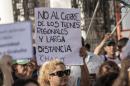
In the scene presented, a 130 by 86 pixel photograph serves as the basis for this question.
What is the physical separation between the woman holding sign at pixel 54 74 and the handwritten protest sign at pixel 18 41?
2.12 feet

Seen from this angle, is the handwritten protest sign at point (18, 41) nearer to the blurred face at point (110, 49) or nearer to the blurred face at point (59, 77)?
the blurred face at point (59, 77)

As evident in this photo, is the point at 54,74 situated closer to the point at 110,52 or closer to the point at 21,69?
the point at 21,69

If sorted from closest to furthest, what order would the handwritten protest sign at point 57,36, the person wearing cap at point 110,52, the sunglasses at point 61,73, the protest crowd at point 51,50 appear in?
the sunglasses at point 61,73 < the protest crowd at point 51,50 < the handwritten protest sign at point 57,36 < the person wearing cap at point 110,52

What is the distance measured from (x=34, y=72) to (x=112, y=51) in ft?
4.51

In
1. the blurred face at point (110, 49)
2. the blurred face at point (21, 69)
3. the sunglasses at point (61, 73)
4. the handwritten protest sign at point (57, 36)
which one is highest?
the handwritten protest sign at point (57, 36)

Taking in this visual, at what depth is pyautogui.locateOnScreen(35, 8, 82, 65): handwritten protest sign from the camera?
7.29m

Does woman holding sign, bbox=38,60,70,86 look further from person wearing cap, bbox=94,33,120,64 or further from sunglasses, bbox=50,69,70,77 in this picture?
person wearing cap, bbox=94,33,120,64

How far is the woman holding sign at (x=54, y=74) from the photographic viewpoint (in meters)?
6.07

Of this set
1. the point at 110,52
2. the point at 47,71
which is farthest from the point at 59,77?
the point at 110,52

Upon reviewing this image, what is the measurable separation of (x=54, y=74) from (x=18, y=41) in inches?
37.6

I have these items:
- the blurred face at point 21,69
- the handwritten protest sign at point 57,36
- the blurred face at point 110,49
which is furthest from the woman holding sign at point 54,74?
the blurred face at point 110,49

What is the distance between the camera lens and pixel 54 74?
20.0 feet

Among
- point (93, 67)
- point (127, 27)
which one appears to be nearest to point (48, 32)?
point (93, 67)

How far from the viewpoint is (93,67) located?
26.8 feet
